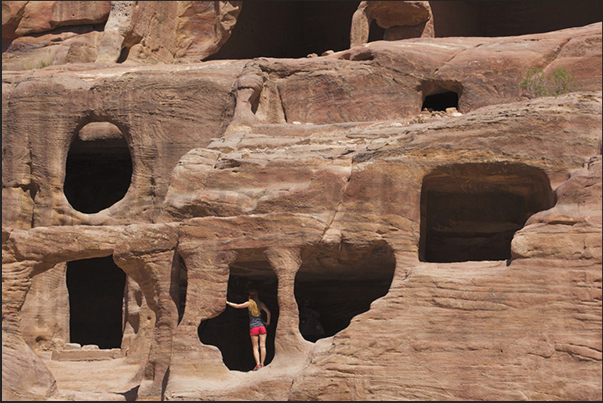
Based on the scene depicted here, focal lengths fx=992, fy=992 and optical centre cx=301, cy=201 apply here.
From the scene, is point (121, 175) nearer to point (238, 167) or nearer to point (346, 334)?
point (238, 167)

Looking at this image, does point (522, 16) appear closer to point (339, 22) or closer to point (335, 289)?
point (339, 22)

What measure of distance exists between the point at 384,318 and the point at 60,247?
5548 mm

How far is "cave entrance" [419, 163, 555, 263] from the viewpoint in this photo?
1608 centimetres

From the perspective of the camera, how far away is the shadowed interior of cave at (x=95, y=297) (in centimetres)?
2702

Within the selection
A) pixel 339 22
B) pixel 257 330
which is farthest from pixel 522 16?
pixel 257 330

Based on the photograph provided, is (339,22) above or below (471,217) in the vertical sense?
above

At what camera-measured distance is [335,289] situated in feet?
64.9

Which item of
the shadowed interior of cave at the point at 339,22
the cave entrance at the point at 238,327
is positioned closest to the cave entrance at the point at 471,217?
the cave entrance at the point at 238,327

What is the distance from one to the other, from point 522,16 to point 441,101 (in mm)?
8123

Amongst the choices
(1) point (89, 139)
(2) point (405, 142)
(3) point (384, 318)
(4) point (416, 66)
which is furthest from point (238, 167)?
(1) point (89, 139)

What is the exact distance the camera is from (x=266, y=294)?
2025 centimetres

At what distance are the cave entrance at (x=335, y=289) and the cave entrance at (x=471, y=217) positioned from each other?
1.02 meters

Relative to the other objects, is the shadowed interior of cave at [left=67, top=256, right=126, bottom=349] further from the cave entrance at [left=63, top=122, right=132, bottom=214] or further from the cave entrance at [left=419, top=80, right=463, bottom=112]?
the cave entrance at [left=419, top=80, right=463, bottom=112]

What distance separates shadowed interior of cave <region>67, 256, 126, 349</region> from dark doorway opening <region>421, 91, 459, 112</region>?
35.0 ft
